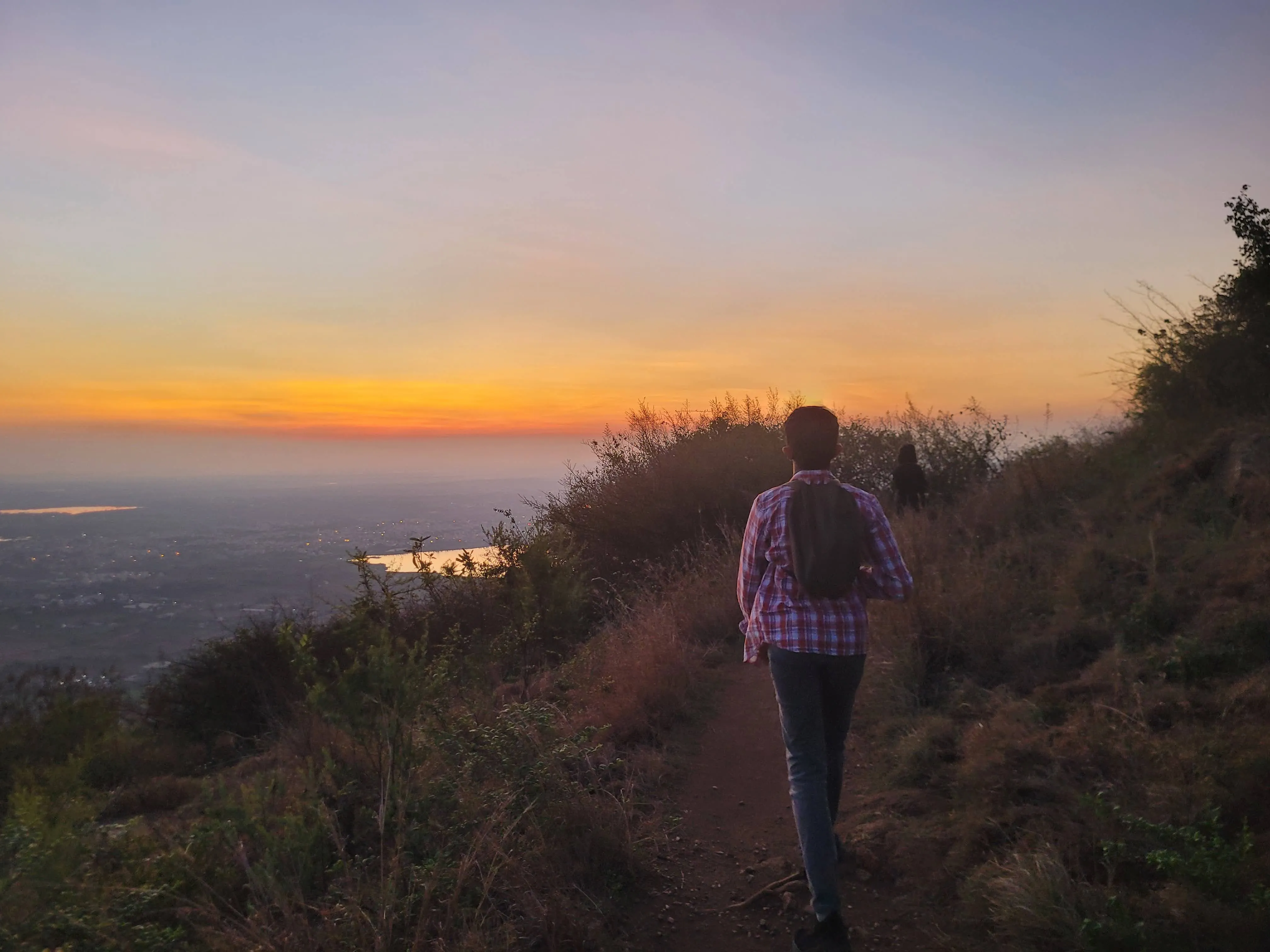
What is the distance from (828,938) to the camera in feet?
9.52

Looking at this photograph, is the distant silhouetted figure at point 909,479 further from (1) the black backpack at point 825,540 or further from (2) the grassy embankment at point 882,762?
(1) the black backpack at point 825,540

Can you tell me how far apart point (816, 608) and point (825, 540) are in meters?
0.28

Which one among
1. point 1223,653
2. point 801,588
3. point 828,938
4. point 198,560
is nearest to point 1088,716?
point 1223,653

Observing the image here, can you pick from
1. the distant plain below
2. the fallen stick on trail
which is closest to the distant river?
the distant plain below

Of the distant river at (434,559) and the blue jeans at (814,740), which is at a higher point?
the distant river at (434,559)

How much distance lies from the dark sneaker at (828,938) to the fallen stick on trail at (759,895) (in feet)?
2.00

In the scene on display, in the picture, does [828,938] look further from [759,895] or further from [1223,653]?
[1223,653]

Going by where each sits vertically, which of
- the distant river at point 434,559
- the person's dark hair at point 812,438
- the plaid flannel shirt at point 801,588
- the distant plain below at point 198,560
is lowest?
the distant plain below at point 198,560

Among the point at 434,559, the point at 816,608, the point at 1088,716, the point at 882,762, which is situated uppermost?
the point at 816,608

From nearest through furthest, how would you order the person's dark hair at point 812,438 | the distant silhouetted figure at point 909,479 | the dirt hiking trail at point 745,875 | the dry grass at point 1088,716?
1. the dry grass at point 1088,716
2. the person's dark hair at point 812,438
3. the dirt hiking trail at point 745,875
4. the distant silhouetted figure at point 909,479

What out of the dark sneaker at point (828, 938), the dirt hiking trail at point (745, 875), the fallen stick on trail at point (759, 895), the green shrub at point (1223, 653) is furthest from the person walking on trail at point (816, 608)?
the green shrub at point (1223, 653)

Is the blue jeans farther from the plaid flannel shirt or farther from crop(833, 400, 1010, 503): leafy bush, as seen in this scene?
crop(833, 400, 1010, 503): leafy bush

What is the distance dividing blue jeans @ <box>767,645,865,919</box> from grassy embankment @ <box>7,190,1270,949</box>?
2.24ft

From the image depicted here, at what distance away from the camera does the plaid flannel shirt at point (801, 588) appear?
9.72 ft
